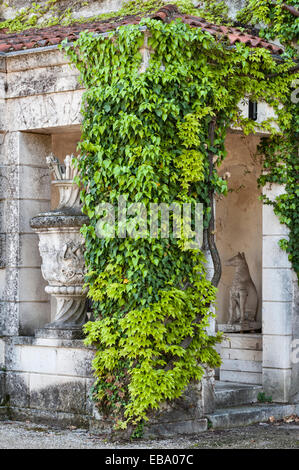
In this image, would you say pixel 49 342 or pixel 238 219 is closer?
pixel 49 342

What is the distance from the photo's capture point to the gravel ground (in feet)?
24.6

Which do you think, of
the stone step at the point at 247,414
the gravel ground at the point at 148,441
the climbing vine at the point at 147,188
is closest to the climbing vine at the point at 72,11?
the climbing vine at the point at 147,188

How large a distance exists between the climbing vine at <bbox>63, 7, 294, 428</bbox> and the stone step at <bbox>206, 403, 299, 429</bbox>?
0.57 m

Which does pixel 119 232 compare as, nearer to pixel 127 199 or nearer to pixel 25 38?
pixel 127 199

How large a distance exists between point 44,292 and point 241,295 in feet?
8.62

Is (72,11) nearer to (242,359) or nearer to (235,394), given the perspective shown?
(242,359)

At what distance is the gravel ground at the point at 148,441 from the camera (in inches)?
295

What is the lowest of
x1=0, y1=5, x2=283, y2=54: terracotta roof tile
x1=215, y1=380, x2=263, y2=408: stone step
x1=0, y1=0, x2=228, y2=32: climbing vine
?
x1=215, y1=380, x2=263, y2=408: stone step

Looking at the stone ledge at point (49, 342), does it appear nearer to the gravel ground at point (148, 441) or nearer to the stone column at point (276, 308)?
the gravel ground at point (148, 441)

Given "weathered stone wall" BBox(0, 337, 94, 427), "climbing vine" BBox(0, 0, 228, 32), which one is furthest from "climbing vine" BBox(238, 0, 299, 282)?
"weathered stone wall" BBox(0, 337, 94, 427)

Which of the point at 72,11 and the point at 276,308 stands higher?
the point at 72,11

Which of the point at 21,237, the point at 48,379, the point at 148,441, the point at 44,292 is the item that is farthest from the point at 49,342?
the point at 148,441

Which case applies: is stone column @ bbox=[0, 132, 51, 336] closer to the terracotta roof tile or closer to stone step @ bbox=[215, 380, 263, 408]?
the terracotta roof tile

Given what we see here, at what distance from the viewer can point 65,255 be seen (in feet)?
28.0
